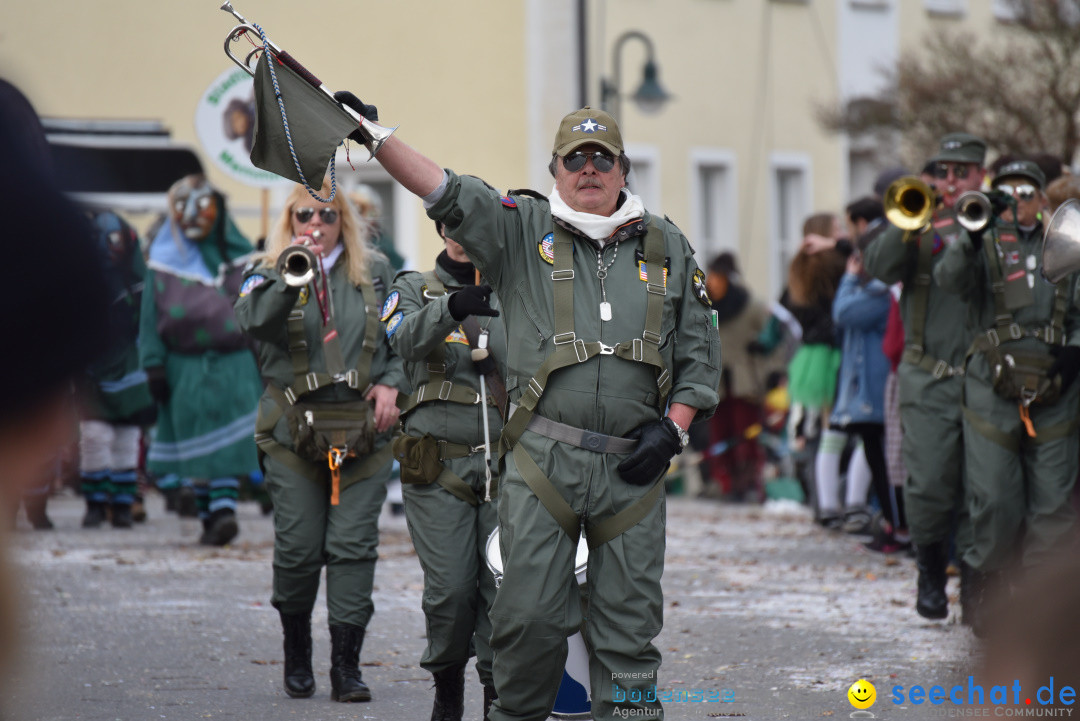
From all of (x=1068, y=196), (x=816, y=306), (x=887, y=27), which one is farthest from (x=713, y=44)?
(x=1068, y=196)

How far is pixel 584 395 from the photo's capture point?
5.33 meters

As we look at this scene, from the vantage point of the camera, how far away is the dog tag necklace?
5379 mm

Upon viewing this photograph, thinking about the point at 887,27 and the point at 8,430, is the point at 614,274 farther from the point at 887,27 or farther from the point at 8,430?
the point at 887,27

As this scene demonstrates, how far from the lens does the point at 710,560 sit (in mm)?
11656

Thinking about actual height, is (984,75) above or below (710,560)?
above

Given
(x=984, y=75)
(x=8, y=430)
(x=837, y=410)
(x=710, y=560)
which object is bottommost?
(x=710, y=560)

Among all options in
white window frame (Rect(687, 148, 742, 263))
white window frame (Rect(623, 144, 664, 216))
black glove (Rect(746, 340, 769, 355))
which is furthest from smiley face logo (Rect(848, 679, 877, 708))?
white window frame (Rect(687, 148, 742, 263))

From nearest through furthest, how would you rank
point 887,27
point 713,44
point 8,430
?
point 8,430 → point 713,44 → point 887,27

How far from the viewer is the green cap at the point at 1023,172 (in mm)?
8328

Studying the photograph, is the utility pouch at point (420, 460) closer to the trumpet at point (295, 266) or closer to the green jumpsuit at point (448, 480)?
the green jumpsuit at point (448, 480)

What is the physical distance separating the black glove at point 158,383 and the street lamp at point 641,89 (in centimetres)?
841

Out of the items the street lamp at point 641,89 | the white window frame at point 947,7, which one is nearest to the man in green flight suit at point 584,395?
the street lamp at point 641,89

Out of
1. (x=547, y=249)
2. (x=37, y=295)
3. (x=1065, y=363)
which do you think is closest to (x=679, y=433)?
(x=547, y=249)

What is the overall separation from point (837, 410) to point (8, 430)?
880 centimetres
